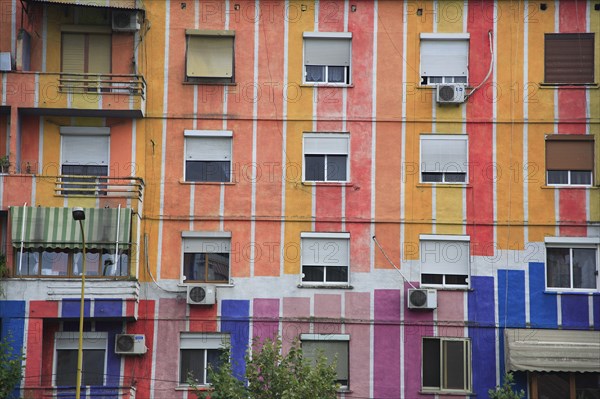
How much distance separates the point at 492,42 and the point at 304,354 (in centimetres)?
995

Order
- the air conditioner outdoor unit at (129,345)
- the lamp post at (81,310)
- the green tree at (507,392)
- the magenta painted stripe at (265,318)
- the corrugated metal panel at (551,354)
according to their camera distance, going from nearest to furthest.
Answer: the lamp post at (81,310) < the green tree at (507,392) < the corrugated metal panel at (551,354) < the air conditioner outdoor unit at (129,345) < the magenta painted stripe at (265,318)

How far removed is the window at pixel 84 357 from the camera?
34531mm

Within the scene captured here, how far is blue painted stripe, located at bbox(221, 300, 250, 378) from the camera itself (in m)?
34.8

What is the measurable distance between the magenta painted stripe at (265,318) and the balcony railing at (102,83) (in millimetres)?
6409

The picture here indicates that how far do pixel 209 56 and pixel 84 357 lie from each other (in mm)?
8779

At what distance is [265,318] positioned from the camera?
34875 millimetres

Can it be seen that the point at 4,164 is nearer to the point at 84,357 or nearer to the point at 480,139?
the point at 84,357

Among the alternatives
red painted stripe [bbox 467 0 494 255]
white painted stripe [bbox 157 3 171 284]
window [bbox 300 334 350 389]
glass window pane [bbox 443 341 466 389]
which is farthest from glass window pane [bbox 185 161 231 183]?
glass window pane [bbox 443 341 466 389]

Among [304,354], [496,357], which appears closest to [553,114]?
[496,357]

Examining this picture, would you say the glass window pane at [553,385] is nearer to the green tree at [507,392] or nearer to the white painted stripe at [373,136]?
the green tree at [507,392]

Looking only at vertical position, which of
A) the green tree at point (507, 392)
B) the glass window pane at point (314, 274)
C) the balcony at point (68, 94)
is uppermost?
the balcony at point (68, 94)

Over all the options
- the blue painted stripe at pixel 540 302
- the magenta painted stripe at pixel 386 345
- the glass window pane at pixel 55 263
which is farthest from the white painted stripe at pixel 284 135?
the blue painted stripe at pixel 540 302

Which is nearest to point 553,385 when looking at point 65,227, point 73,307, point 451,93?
point 451,93

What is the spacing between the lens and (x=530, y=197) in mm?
35500
